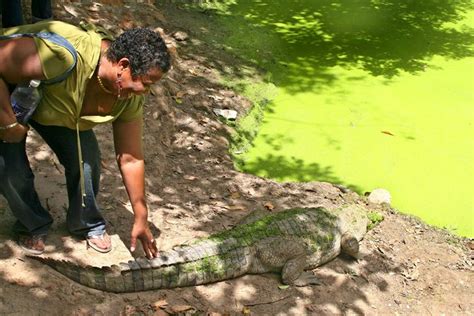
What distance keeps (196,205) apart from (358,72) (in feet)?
14.4

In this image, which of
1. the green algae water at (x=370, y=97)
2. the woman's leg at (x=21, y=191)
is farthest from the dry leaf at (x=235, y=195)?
the woman's leg at (x=21, y=191)

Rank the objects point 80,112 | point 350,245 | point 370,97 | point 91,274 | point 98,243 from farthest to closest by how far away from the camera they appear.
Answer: point 370,97 < point 350,245 < point 98,243 < point 91,274 < point 80,112

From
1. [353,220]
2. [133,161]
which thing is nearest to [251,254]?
[353,220]

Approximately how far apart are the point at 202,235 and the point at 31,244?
1.35 m

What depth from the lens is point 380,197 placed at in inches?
214

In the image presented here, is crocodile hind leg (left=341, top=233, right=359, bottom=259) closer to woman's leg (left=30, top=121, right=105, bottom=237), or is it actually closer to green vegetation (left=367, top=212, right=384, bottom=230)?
green vegetation (left=367, top=212, right=384, bottom=230)

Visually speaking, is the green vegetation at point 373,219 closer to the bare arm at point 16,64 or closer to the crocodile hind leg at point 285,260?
the crocodile hind leg at point 285,260

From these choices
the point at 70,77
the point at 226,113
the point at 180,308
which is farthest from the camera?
the point at 226,113

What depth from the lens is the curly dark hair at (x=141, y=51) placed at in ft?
8.11

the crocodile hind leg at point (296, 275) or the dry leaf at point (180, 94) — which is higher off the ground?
the dry leaf at point (180, 94)

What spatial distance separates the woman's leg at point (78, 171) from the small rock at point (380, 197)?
296 cm

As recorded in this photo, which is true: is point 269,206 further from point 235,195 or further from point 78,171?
point 78,171

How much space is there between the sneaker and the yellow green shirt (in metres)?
0.82

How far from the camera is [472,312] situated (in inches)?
163
